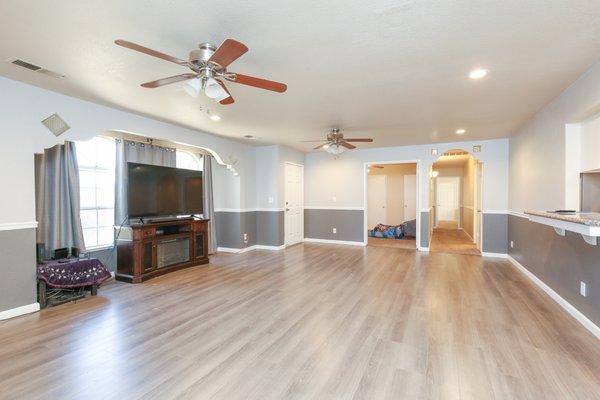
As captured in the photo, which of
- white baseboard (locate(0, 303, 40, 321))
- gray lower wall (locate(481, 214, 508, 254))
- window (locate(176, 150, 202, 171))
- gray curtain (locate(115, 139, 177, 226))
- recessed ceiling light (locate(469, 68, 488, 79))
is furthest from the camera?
gray lower wall (locate(481, 214, 508, 254))

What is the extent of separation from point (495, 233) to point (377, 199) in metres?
4.25

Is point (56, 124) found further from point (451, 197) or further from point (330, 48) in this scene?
point (451, 197)

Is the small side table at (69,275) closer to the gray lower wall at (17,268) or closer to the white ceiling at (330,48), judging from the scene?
the gray lower wall at (17,268)

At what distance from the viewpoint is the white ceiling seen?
1906mm

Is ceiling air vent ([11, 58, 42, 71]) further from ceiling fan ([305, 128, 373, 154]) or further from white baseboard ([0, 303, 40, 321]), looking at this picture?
ceiling fan ([305, 128, 373, 154])

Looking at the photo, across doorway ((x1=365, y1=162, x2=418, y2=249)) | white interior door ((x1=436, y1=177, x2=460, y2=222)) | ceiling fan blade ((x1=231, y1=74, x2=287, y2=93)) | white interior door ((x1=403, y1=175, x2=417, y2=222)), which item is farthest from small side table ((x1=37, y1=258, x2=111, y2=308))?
white interior door ((x1=436, y1=177, x2=460, y2=222))

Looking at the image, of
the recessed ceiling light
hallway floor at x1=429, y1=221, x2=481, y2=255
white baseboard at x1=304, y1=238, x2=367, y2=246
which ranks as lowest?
hallway floor at x1=429, y1=221, x2=481, y2=255

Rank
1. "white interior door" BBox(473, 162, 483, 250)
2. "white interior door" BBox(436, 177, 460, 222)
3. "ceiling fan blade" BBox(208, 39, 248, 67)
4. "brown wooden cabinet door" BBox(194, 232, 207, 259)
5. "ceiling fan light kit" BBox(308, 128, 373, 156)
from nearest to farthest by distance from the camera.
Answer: "ceiling fan blade" BBox(208, 39, 248, 67) → "ceiling fan light kit" BBox(308, 128, 373, 156) → "brown wooden cabinet door" BBox(194, 232, 207, 259) → "white interior door" BBox(473, 162, 483, 250) → "white interior door" BBox(436, 177, 460, 222)

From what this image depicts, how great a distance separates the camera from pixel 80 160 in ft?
14.1

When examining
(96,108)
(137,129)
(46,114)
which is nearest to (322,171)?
(137,129)

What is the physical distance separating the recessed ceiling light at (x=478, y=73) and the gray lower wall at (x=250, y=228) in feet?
15.8

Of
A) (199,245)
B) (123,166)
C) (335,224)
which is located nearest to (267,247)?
(335,224)

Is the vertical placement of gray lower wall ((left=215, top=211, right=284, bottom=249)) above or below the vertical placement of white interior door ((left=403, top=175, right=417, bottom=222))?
below

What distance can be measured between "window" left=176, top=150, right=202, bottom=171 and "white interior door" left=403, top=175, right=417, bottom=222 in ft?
22.0
